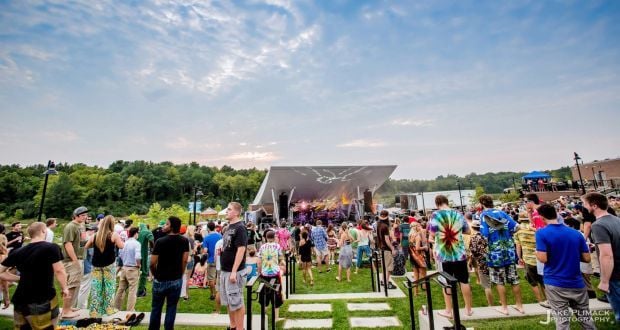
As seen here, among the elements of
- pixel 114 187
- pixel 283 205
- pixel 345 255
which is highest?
pixel 114 187

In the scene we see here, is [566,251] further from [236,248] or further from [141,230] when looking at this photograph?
[141,230]

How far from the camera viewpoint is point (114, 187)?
72.2 meters

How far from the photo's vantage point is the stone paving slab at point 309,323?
441cm

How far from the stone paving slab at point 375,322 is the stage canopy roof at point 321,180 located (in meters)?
14.6

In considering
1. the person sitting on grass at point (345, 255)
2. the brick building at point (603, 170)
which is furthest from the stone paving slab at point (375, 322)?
the brick building at point (603, 170)

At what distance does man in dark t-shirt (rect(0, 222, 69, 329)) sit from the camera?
2.92 metres

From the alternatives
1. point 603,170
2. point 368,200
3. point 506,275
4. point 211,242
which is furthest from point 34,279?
point 603,170

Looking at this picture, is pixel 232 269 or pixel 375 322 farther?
pixel 375 322

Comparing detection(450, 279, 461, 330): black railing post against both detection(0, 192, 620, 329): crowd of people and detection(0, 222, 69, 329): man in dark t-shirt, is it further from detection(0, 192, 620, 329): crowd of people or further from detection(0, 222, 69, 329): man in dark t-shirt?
detection(0, 222, 69, 329): man in dark t-shirt

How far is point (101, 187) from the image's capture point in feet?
234

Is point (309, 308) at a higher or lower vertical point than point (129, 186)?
lower

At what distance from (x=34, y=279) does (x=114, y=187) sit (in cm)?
8548

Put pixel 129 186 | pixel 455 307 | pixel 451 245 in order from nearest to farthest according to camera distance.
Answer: pixel 455 307, pixel 451 245, pixel 129 186

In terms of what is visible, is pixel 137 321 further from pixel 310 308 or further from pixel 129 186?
pixel 129 186
